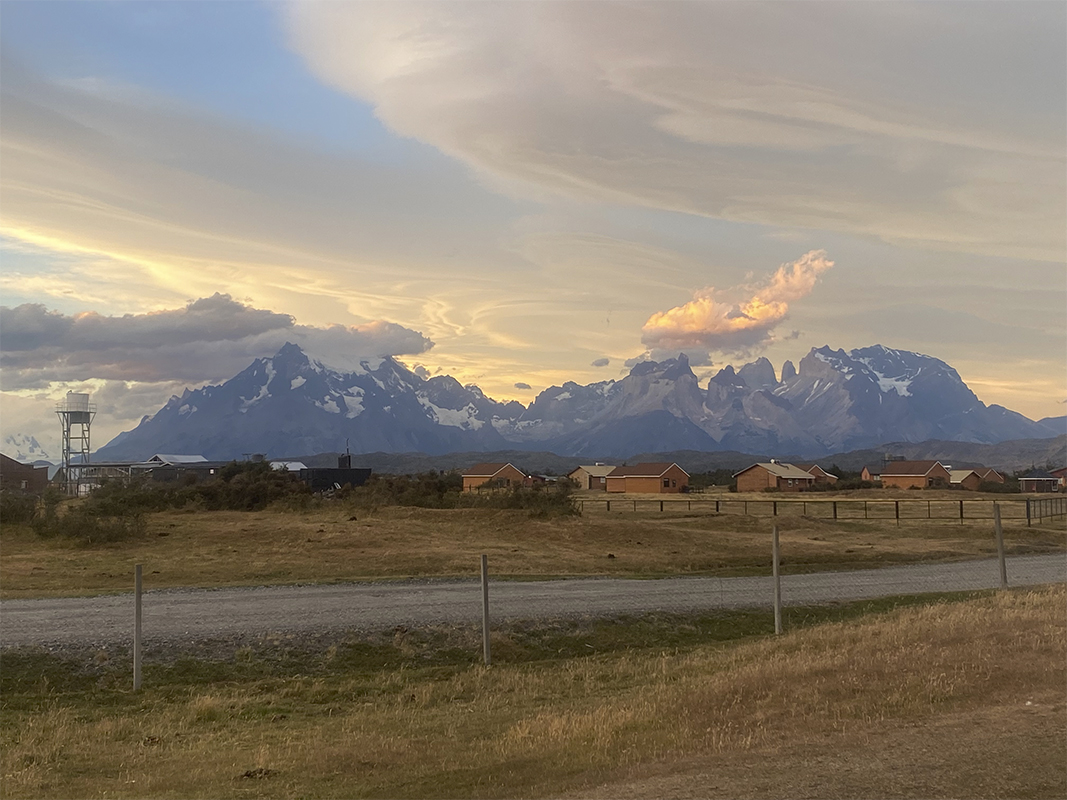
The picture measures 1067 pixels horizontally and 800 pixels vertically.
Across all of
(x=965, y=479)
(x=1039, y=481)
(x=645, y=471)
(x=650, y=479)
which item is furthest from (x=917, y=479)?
(x=645, y=471)

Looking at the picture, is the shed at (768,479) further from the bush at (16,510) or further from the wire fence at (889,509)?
the bush at (16,510)

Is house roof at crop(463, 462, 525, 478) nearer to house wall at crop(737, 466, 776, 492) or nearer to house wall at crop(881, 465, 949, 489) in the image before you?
house wall at crop(737, 466, 776, 492)

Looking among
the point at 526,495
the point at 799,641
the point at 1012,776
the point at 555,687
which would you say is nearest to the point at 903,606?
the point at 799,641

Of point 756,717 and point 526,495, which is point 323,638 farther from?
point 526,495

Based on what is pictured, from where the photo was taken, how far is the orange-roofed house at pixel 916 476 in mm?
116188

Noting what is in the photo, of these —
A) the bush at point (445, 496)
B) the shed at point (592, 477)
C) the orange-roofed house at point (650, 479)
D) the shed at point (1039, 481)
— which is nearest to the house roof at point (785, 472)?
the orange-roofed house at point (650, 479)

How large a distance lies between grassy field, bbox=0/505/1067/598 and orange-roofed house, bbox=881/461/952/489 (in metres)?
71.2

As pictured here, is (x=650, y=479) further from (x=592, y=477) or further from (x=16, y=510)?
(x=16, y=510)

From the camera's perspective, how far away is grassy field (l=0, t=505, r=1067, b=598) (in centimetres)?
2745

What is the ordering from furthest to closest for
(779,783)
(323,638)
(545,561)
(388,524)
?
(388,524) → (545,561) → (323,638) → (779,783)

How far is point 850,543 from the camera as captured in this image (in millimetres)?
39531

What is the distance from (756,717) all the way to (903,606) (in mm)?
11496

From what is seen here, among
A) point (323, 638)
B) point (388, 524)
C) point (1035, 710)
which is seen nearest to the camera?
point (1035, 710)

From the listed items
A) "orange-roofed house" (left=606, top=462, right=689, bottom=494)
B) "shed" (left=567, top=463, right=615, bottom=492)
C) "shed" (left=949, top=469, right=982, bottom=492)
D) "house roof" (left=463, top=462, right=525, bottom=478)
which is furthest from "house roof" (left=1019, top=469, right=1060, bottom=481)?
"house roof" (left=463, top=462, right=525, bottom=478)
